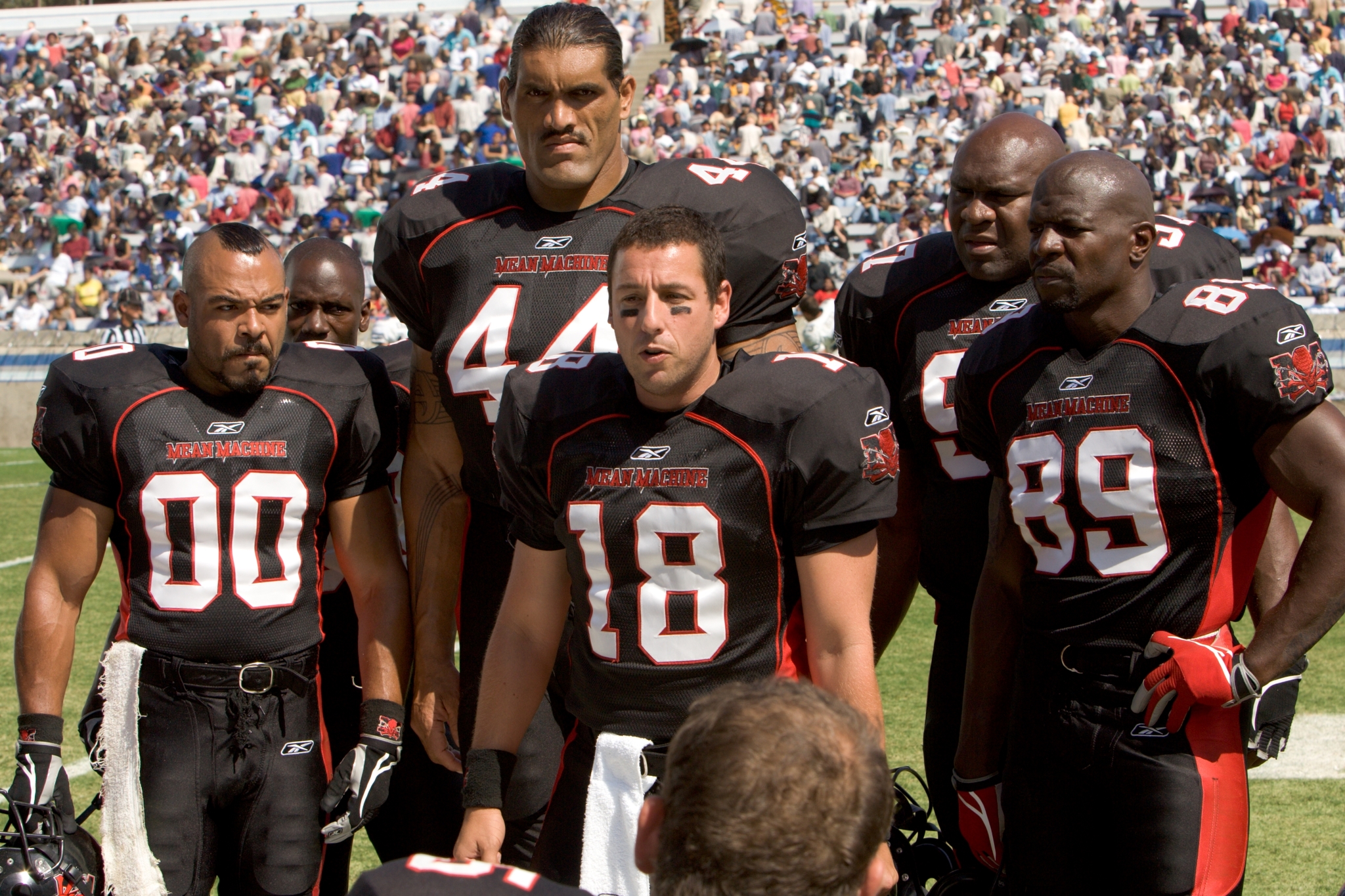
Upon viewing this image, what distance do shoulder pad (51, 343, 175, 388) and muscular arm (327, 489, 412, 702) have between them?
524 mm

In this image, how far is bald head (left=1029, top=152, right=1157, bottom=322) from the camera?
2.88 meters

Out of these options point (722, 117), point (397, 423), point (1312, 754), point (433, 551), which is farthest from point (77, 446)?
point (722, 117)

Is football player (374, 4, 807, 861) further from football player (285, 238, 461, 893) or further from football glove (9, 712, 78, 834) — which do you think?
football glove (9, 712, 78, 834)

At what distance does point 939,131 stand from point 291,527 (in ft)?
61.6

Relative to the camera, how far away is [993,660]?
10.3 ft

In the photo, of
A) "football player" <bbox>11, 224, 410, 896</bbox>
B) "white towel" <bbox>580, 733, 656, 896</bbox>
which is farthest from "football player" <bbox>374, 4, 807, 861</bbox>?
"white towel" <bbox>580, 733, 656, 896</bbox>

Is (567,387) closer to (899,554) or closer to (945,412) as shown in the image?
(945,412)

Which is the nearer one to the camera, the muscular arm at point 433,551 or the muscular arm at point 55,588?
the muscular arm at point 55,588

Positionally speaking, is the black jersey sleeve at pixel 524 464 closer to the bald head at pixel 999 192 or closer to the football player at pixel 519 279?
the football player at pixel 519 279

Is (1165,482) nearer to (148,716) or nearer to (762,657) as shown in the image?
(762,657)

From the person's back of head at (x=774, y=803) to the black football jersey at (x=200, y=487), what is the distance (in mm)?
1919

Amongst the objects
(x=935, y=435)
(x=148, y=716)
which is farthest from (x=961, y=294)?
(x=148, y=716)

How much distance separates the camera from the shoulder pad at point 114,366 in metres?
3.21

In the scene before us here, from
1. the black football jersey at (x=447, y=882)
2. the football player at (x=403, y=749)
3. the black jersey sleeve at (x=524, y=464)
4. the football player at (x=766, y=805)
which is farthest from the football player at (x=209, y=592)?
the football player at (x=766, y=805)
